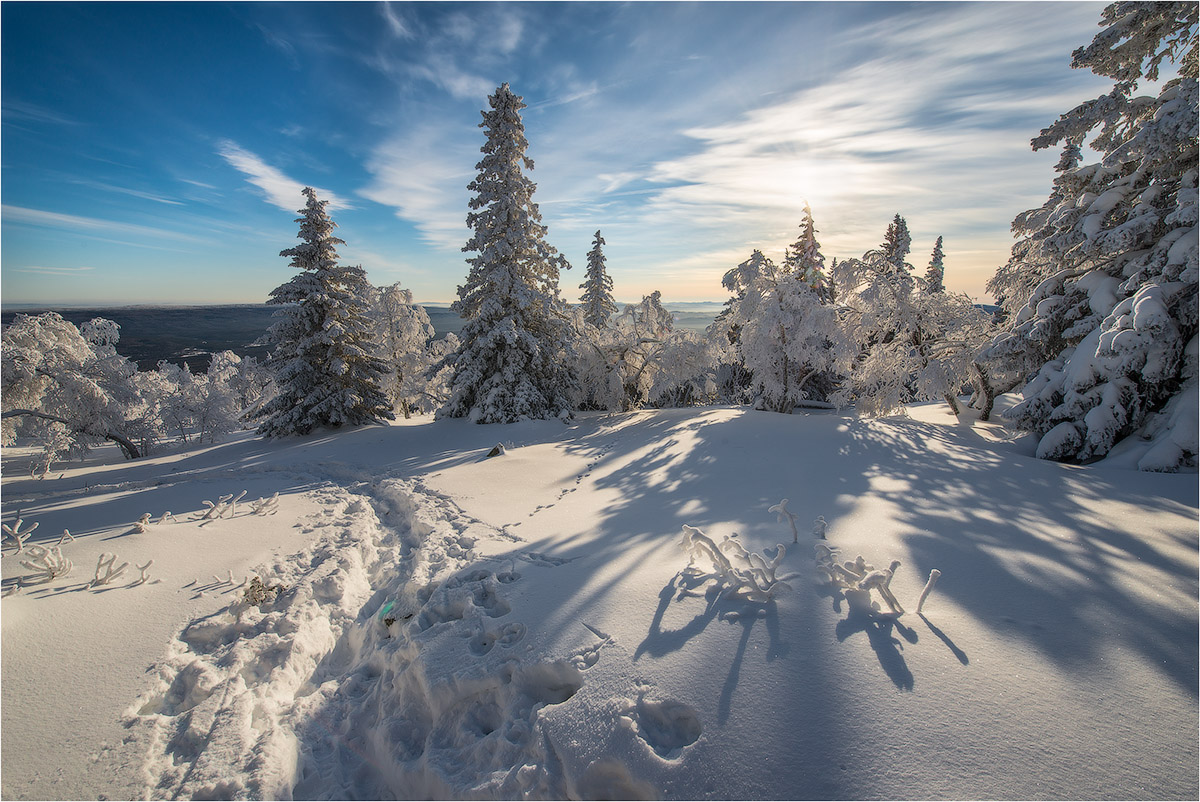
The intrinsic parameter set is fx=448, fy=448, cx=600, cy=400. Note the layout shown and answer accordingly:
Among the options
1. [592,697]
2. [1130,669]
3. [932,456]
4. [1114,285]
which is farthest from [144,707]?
[1114,285]

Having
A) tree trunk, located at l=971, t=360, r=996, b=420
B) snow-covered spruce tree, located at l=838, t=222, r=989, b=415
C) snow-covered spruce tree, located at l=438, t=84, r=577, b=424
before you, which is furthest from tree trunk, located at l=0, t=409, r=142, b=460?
tree trunk, located at l=971, t=360, r=996, b=420

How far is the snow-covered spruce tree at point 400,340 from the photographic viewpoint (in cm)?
2369

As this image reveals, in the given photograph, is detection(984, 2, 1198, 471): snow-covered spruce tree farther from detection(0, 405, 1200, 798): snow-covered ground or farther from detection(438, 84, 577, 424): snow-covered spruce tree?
detection(438, 84, 577, 424): snow-covered spruce tree

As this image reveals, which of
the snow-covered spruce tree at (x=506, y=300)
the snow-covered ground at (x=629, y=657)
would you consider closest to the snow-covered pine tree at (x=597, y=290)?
the snow-covered spruce tree at (x=506, y=300)

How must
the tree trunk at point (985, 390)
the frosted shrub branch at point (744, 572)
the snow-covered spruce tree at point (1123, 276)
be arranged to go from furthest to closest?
the tree trunk at point (985, 390), the snow-covered spruce tree at point (1123, 276), the frosted shrub branch at point (744, 572)

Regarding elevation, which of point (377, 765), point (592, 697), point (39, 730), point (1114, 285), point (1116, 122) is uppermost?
point (1116, 122)

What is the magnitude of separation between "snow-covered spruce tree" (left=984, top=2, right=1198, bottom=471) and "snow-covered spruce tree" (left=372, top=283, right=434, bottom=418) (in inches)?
913

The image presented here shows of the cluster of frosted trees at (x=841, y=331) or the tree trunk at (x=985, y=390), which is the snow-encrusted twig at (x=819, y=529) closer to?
the cluster of frosted trees at (x=841, y=331)

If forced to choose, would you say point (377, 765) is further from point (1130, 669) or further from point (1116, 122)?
point (1116, 122)

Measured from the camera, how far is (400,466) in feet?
35.8

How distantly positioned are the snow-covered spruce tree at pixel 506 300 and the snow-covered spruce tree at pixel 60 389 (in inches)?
474

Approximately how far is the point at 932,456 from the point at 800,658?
24.6ft

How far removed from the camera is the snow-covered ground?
2.26 m

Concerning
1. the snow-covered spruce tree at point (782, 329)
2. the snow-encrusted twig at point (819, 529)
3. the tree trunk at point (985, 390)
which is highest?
the snow-covered spruce tree at point (782, 329)
